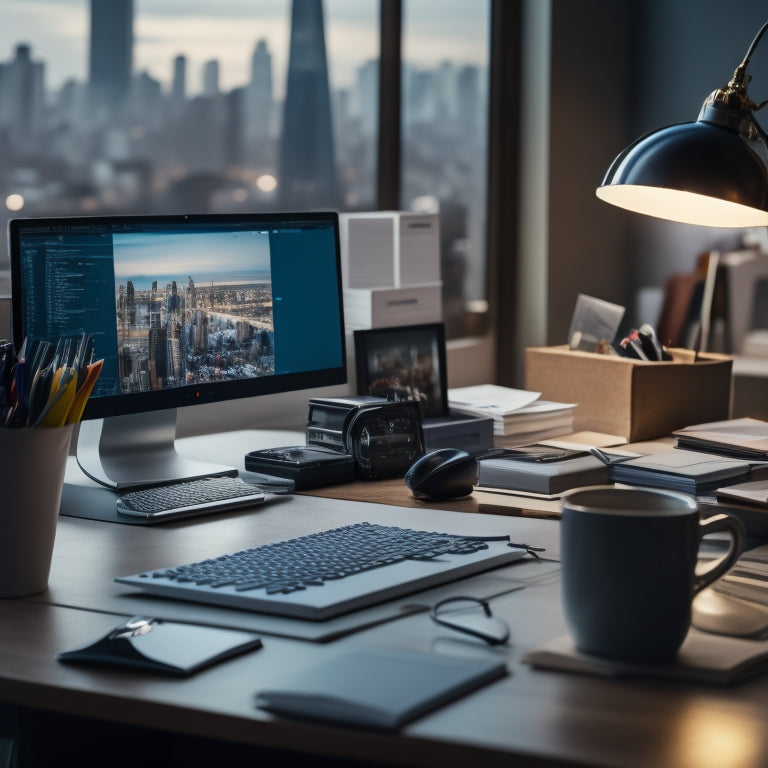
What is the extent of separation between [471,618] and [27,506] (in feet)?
1.60

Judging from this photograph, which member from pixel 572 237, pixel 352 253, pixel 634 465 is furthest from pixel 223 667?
pixel 572 237

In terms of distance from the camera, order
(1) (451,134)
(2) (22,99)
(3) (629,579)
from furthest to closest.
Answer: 1. (1) (451,134)
2. (2) (22,99)
3. (3) (629,579)

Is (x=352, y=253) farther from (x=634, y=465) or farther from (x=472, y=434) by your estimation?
Answer: (x=634, y=465)

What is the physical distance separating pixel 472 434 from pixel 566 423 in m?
0.27

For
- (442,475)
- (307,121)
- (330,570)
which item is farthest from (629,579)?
(307,121)

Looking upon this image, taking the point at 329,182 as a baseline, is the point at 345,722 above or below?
below

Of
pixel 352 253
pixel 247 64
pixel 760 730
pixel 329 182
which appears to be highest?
pixel 247 64

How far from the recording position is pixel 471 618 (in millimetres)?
1136

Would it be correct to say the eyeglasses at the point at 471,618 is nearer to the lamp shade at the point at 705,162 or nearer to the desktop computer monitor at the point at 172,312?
the desktop computer monitor at the point at 172,312

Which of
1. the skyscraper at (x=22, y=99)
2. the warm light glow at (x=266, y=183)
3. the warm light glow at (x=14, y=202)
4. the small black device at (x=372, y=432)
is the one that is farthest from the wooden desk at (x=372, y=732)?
the warm light glow at (x=266, y=183)

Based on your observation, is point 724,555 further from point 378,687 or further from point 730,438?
point 730,438

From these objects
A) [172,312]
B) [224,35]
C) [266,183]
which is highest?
[224,35]

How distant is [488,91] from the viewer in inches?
140

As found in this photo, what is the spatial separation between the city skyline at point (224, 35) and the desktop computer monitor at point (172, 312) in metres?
0.75
